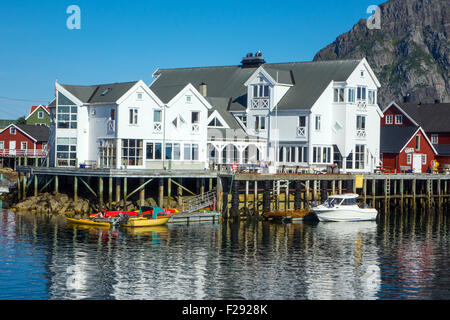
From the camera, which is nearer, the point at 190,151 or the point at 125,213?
the point at 125,213

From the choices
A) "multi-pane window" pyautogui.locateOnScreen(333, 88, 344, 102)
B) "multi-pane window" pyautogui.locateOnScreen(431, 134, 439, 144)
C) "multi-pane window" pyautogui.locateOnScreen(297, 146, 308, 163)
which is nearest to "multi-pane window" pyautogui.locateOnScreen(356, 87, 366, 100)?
"multi-pane window" pyautogui.locateOnScreen(333, 88, 344, 102)

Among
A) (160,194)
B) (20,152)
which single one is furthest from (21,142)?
(160,194)

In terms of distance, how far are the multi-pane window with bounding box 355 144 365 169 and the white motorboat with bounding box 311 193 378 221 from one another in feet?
38.7

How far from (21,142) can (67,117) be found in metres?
38.9

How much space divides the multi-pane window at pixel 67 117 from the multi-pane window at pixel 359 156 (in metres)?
28.1

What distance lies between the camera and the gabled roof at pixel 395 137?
81.1 m

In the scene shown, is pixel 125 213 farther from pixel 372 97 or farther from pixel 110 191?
pixel 372 97

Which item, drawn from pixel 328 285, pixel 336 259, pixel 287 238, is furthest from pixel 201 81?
pixel 328 285

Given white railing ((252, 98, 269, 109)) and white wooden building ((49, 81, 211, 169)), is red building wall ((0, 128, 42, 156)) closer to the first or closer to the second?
white wooden building ((49, 81, 211, 169))

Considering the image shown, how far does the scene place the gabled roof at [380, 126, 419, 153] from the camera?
266 ft

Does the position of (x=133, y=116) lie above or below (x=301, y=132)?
above

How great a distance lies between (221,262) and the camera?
39031mm

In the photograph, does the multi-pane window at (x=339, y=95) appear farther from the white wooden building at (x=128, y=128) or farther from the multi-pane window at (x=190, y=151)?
the multi-pane window at (x=190, y=151)
